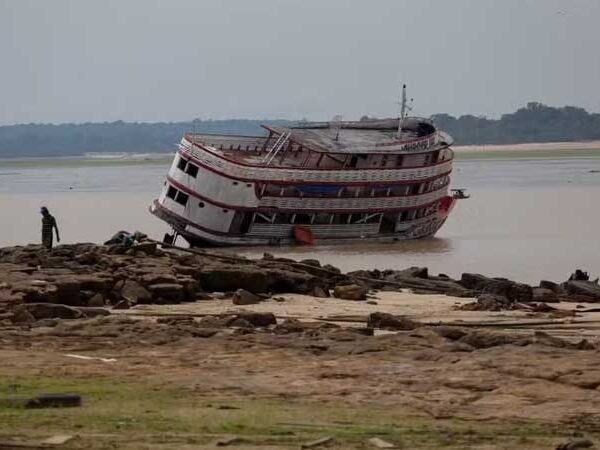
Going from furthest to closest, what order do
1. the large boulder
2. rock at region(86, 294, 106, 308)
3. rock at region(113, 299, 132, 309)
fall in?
1. the large boulder
2. rock at region(86, 294, 106, 308)
3. rock at region(113, 299, 132, 309)

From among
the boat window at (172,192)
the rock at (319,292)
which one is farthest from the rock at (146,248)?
the boat window at (172,192)

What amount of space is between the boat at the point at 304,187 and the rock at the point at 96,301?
24.5 meters

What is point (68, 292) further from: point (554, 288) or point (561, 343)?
point (554, 288)

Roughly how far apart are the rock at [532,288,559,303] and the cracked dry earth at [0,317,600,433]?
784 cm

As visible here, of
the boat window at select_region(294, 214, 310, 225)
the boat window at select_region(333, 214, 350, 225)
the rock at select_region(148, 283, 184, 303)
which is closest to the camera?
the rock at select_region(148, 283, 184, 303)

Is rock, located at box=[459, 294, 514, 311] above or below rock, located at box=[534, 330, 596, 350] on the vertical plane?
below

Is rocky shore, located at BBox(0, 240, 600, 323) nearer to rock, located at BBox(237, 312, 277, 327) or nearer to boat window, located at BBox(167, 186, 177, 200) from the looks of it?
rock, located at BBox(237, 312, 277, 327)

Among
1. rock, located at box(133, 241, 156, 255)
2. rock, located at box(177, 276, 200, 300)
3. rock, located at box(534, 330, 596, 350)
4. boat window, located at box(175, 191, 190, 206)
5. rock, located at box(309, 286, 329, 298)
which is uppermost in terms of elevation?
boat window, located at box(175, 191, 190, 206)

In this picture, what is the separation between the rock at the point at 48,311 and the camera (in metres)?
18.3

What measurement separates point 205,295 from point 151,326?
534 cm

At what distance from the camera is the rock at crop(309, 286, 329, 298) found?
78.3ft

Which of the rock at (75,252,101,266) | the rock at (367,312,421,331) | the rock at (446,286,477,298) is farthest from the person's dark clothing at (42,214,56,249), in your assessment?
the rock at (367,312,421,331)

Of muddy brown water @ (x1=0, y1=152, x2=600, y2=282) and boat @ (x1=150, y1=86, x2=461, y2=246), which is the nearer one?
muddy brown water @ (x1=0, y1=152, x2=600, y2=282)

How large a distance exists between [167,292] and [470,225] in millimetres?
37947
